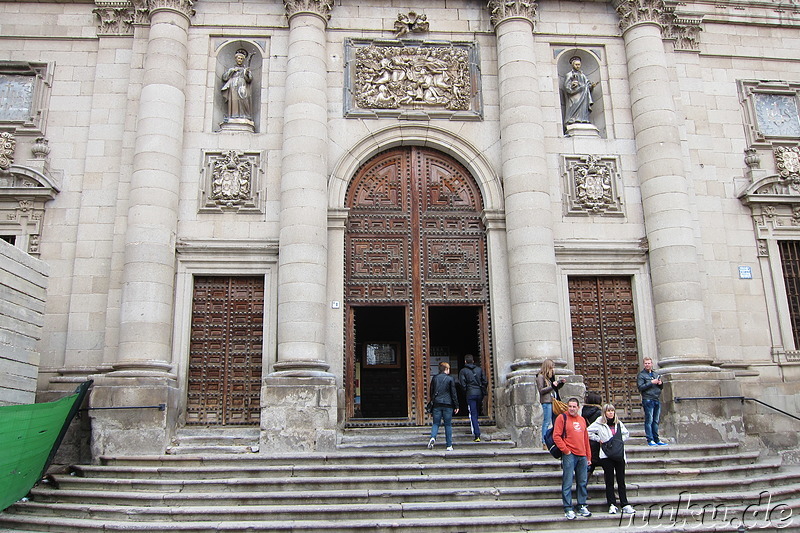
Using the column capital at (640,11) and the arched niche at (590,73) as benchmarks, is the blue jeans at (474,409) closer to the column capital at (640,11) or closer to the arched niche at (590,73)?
the arched niche at (590,73)

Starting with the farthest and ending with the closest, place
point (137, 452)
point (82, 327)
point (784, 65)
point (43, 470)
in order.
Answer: point (784, 65) < point (82, 327) < point (137, 452) < point (43, 470)

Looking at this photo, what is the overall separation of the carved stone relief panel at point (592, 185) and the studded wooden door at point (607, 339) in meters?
1.61

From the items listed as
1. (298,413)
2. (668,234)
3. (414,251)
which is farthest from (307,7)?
(668,234)

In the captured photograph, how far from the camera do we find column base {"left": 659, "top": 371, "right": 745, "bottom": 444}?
1391cm

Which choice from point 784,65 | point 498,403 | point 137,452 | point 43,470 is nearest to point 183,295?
point 137,452

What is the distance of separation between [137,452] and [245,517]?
153 inches

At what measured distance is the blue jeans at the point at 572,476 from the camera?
9.99 meters

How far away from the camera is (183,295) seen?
14930 millimetres

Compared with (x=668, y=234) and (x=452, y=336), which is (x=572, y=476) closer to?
(x=668, y=234)

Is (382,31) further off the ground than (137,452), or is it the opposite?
(382,31)

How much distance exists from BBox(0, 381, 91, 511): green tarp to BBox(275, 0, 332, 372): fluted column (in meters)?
4.17

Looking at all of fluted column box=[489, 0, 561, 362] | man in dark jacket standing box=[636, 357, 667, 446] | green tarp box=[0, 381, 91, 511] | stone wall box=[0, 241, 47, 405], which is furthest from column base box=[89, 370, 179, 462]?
man in dark jacket standing box=[636, 357, 667, 446]

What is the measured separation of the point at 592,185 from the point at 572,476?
8.14 metres

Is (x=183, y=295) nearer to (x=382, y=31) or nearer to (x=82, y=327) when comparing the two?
(x=82, y=327)
